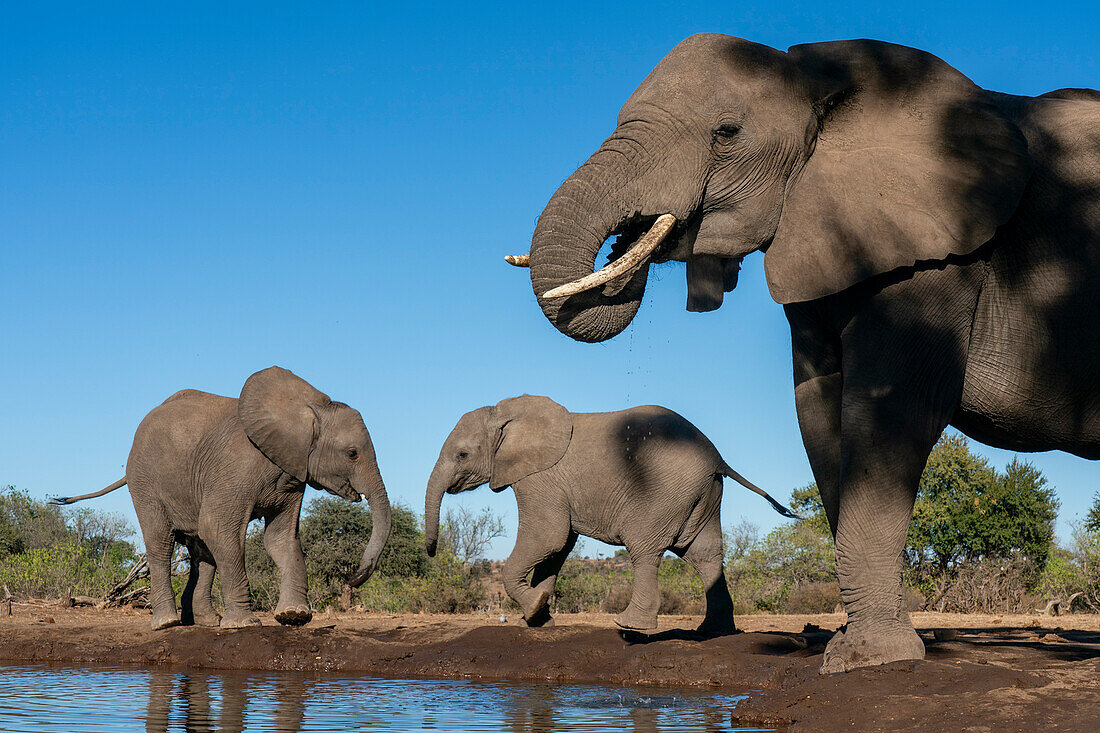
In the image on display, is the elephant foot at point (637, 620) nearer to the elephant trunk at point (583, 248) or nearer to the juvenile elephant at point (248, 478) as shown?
the juvenile elephant at point (248, 478)

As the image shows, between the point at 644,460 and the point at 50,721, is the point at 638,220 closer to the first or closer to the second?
the point at 50,721

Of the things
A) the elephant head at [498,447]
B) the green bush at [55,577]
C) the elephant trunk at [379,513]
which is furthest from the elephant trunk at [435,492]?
the green bush at [55,577]

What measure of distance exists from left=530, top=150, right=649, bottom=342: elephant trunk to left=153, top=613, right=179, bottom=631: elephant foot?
26.1 ft

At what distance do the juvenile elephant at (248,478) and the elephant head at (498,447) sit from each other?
36.1 inches

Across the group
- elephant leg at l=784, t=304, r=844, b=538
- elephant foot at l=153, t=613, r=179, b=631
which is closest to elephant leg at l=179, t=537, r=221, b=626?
elephant foot at l=153, t=613, r=179, b=631

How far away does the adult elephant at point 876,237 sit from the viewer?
551 centimetres

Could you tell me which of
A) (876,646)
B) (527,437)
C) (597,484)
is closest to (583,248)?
(876,646)

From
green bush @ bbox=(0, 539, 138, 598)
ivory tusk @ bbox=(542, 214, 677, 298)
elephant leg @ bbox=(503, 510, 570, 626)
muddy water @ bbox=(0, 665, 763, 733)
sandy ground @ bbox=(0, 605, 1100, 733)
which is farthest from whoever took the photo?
→ green bush @ bbox=(0, 539, 138, 598)

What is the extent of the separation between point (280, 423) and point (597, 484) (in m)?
3.43

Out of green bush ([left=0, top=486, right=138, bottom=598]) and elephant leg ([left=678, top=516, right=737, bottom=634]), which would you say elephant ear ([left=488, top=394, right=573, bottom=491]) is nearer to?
elephant leg ([left=678, top=516, right=737, bottom=634])

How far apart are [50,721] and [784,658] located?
4624 mm

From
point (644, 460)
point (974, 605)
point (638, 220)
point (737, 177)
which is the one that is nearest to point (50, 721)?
point (638, 220)

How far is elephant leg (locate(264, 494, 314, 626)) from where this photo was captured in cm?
1134

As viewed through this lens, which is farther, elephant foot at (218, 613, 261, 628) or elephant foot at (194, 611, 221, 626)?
elephant foot at (194, 611, 221, 626)
